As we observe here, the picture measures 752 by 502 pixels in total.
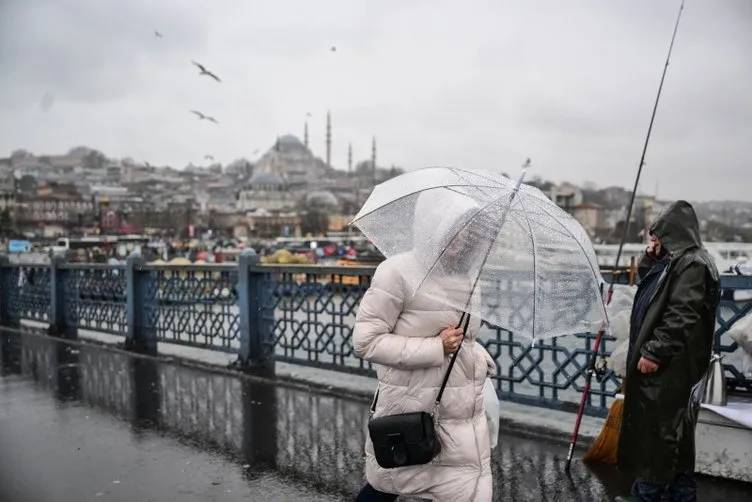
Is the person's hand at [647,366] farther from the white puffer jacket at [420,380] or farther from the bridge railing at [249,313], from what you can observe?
the bridge railing at [249,313]

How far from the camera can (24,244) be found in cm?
7881

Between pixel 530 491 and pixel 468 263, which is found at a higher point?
pixel 468 263

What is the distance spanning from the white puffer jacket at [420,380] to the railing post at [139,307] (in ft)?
23.8

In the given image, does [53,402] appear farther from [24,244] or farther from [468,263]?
[24,244]

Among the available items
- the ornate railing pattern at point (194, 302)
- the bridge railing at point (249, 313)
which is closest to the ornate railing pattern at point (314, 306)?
the bridge railing at point (249, 313)

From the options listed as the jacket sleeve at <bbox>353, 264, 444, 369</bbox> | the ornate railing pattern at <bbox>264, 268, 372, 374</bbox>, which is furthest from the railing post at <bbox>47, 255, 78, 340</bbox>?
the jacket sleeve at <bbox>353, 264, 444, 369</bbox>

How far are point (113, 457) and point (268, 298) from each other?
3.04m

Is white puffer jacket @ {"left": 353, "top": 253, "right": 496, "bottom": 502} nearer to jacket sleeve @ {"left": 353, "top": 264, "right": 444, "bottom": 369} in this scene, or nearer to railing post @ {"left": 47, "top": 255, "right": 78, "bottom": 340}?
jacket sleeve @ {"left": 353, "top": 264, "right": 444, "bottom": 369}

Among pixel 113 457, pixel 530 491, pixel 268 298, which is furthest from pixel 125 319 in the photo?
pixel 530 491

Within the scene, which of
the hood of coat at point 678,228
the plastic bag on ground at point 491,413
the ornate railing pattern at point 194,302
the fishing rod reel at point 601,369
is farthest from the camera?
the ornate railing pattern at point 194,302

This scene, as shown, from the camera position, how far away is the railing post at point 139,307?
9.55 m

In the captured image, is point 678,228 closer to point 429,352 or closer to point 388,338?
point 429,352

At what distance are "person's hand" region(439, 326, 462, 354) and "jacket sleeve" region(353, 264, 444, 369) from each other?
2 centimetres

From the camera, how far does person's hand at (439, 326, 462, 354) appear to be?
286cm
